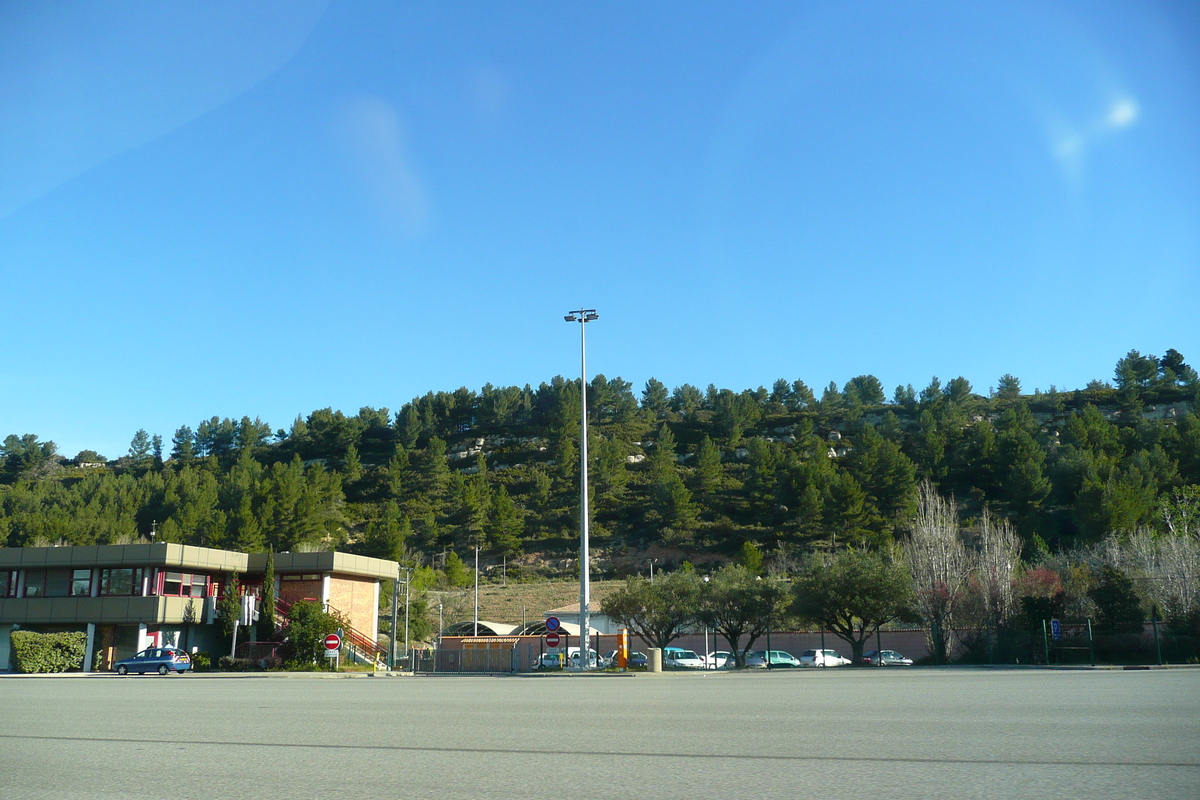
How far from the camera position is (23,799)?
628cm

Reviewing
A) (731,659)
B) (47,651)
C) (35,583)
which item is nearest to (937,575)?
(731,659)

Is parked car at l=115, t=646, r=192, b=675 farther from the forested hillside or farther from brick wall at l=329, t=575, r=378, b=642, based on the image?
the forested hillside

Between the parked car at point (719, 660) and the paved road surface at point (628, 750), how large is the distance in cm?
3447

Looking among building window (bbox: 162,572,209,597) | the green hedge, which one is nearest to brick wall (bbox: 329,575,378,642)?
building window (bbox: 162,572,209,597)

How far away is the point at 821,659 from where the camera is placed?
4703 cm

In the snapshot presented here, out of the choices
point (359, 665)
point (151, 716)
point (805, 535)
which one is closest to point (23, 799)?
point (151, 716)

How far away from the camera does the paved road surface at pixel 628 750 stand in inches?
247

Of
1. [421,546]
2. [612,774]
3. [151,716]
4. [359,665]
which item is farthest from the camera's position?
[421,546]

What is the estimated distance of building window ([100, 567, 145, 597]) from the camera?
4556 cm

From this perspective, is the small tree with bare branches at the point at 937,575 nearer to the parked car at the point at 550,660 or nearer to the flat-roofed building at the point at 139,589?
the parked car at the point at 550,660

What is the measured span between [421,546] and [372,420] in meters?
56.6

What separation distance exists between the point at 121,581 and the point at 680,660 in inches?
1204

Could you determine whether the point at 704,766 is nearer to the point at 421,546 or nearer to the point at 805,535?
the point at 805,535

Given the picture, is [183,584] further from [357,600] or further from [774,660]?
[774,660]
